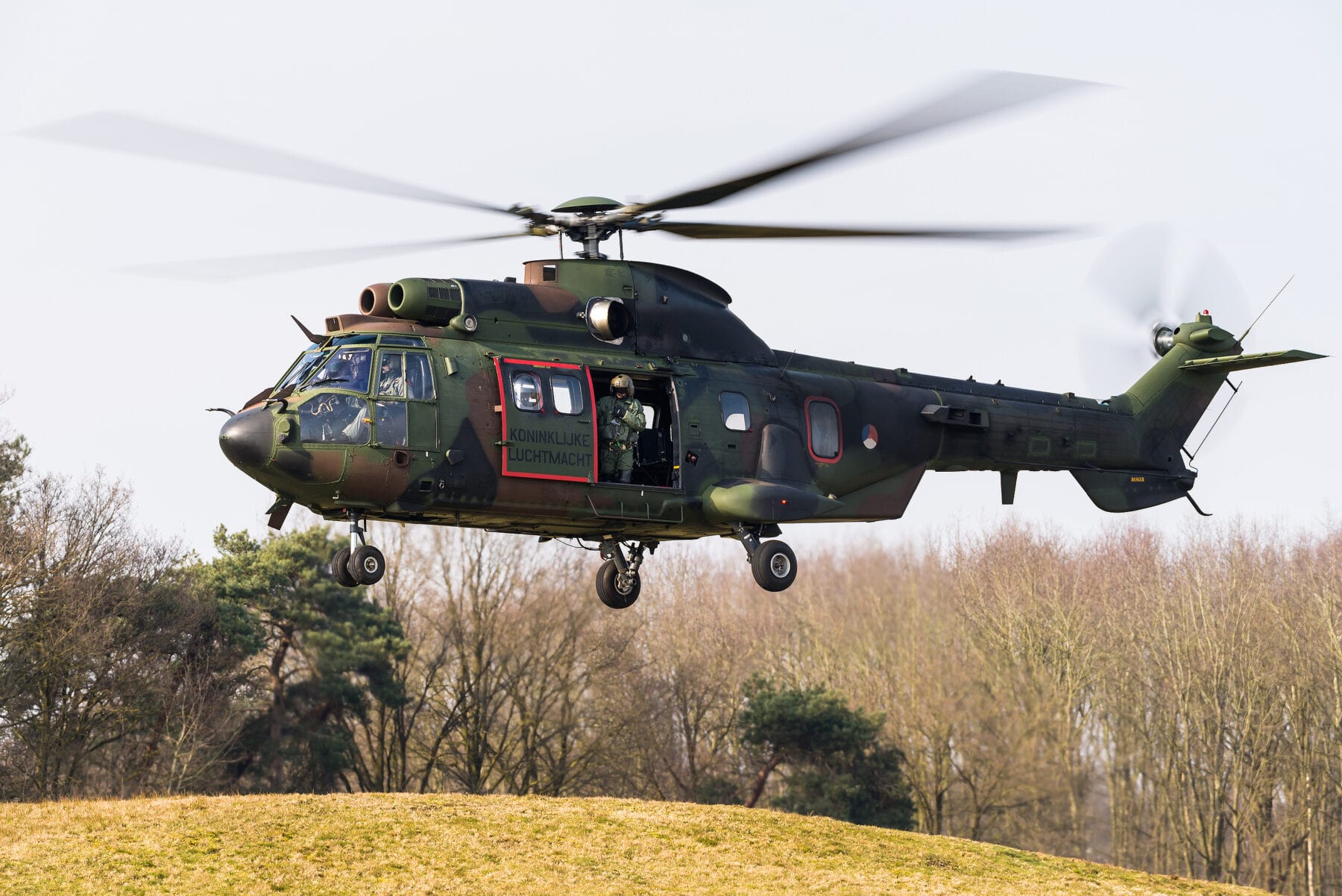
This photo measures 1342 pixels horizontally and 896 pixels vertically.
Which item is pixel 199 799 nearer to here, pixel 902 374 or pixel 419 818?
pixel 419 818

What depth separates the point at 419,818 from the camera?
25.2 metres

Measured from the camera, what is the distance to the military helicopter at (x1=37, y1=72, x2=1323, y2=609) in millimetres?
16516

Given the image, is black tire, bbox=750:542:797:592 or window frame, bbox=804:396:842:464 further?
window frame, bbox=804:396:842:464

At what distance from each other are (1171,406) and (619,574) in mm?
10267

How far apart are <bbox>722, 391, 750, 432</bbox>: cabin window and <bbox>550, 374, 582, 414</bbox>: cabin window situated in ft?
7.05

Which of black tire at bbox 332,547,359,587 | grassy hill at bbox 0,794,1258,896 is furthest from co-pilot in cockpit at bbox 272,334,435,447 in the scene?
grassy hill at bbox 0,794,1258,896

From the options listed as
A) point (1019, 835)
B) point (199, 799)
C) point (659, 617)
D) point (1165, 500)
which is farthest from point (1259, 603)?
point (199, 799)

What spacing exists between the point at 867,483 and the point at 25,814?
1524 cm

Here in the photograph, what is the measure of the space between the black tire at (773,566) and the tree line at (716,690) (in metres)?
20.5

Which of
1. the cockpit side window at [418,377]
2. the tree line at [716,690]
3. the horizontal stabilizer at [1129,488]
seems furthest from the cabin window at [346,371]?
the tree line at [716,690]

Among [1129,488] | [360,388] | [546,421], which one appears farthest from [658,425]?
[1129,488]

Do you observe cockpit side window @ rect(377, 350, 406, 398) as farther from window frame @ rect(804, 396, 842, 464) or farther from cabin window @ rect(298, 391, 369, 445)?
window frame @ rect(804, 396, 842, 464)

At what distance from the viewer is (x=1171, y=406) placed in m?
24.9

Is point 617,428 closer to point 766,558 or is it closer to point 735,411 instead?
point 735,411
